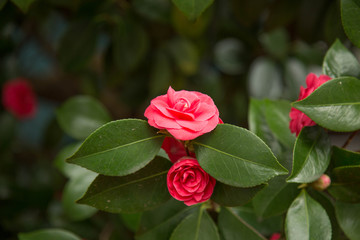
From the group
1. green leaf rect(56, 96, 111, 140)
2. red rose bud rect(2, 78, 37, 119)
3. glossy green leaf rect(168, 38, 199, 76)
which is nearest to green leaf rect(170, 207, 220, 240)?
A: green leaf rect(56, 96, 111, 140)

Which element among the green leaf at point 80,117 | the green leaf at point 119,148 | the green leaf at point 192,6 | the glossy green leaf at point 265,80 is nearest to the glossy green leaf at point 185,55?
the glossy green leaf at point 265,80

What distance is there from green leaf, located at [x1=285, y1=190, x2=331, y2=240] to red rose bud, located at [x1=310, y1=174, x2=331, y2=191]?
26 mm

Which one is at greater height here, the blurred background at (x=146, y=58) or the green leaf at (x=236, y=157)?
the green leaf at (x=236, y=157)

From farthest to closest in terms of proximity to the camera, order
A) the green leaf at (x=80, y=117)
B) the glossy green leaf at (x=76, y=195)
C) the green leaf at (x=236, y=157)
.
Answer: the green leaf at (x=80, y=117) < the glossy green leaf at (x=76, y=195) < the green leaf at (x=236, y=157)

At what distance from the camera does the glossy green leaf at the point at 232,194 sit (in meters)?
0.49

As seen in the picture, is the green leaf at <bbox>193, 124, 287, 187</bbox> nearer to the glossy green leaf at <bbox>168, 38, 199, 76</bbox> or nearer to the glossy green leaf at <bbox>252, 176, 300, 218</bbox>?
the glossy green leaf at <bbox>252, 176, 300, 218</bbox>

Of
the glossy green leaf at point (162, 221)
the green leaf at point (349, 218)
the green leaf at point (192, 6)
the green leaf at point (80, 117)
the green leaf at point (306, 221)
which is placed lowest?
the green leaf at point (80, 117)

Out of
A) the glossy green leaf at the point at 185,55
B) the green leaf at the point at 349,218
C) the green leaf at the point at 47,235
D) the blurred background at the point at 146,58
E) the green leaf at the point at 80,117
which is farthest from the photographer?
the glossy green leaf at the point at 185,55

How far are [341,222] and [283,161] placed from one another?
0.12 meters

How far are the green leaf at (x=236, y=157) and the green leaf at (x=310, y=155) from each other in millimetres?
54

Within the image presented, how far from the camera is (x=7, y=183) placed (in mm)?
1453

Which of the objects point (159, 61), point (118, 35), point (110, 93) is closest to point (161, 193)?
point (118, 35)

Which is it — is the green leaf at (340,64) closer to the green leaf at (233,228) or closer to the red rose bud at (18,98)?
the green leaf at (233,228)

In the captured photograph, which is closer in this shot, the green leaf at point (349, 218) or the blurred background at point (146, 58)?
the green leaf at point (349, 218)
